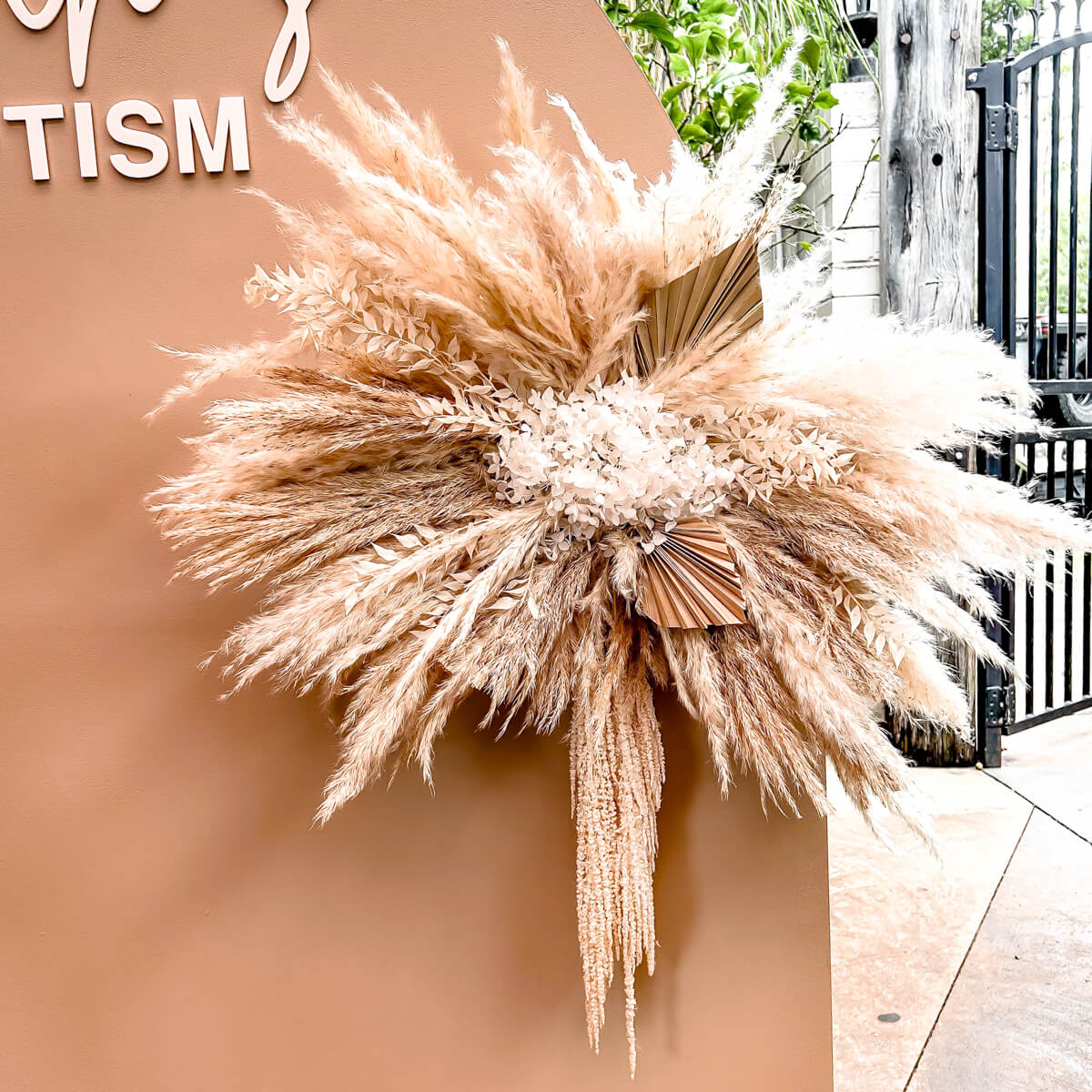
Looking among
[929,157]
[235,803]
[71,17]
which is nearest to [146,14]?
[71,17]

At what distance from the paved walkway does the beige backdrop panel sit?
1.27ft

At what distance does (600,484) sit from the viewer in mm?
850

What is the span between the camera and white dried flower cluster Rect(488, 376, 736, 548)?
0.85 metres

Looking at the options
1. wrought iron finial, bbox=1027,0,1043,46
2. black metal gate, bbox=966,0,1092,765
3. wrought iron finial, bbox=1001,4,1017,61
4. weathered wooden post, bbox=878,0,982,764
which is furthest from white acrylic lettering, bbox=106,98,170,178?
wrought iron finial, bbox=1027,0,1043,46

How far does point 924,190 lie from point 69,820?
2904 mm

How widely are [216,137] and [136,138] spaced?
8cm

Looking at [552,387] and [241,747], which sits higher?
[552,387]

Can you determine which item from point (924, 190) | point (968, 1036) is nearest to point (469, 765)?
point (968, 1036)

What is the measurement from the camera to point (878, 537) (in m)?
0.87

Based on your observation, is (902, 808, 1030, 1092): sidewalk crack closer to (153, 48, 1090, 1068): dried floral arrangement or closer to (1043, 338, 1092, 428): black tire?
(153, 48, 1090, 1068): dried floral arrangement

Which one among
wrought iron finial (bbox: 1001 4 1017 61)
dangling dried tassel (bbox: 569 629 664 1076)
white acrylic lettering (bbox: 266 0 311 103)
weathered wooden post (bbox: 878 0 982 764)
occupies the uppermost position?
wrought iron finial (bbox: 1001 4 1017 61)

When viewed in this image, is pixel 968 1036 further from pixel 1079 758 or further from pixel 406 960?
pixel 1079 758

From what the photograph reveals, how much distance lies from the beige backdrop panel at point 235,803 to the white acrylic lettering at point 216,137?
0.05 feet

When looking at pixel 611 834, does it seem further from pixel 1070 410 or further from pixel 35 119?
pixel 1070 410
